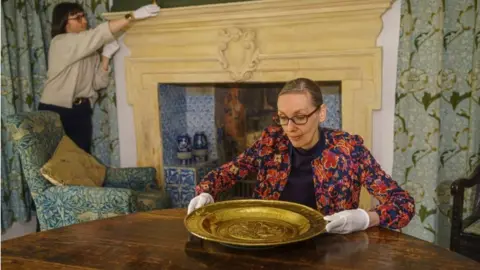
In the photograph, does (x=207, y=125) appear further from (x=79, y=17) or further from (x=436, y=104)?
(x=436, y=104)

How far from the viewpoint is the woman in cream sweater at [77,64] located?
3.10m

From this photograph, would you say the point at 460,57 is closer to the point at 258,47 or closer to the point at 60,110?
the point at 258,47

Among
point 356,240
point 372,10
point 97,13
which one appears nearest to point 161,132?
point 97,13

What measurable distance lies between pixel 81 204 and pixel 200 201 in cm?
116

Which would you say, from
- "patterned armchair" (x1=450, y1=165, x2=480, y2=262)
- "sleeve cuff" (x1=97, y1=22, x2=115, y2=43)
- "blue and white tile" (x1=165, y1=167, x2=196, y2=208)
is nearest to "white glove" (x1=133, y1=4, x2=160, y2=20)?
"sleeve cuff" (x1=97, y1=22, x2=115, y2=43)

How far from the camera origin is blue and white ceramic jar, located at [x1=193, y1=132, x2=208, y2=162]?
3.46m

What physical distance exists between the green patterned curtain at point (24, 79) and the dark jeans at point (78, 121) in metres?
0.09

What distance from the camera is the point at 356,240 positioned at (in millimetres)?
1273

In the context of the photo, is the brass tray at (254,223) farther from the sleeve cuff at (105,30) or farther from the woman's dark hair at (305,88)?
the sleeve cuff at (105,30)

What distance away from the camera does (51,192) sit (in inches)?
97.0

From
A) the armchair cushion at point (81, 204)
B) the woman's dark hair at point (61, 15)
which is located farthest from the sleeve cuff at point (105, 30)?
the armchair cushion at point (81, 204)

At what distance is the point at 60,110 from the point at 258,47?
4.79ft

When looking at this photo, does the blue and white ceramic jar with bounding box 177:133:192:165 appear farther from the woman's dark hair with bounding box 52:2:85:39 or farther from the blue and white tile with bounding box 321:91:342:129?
the woman's dark hair with bounding box 52:2:85:39

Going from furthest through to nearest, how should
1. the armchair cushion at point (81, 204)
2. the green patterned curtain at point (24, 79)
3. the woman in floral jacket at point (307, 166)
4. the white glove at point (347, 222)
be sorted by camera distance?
the green patterned curtain at point (24, 79), the armchair cushion at point (81, 204), the woman in floral jacket at point (307, 166), the white glove at point (347, 222)
